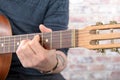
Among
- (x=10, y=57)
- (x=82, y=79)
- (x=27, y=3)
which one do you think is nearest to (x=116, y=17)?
(x=82, y=79)

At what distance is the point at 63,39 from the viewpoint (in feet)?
2.93

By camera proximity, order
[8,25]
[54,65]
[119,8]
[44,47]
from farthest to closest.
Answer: [119,8], [8,25], [54,65], [44,47]

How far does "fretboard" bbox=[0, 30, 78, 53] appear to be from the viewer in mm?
873

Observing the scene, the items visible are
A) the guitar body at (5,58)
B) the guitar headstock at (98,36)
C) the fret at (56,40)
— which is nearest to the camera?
the guitar headstock at (98,36)

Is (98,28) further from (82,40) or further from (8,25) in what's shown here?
(8,25)

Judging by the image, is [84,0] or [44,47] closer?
[44,47]

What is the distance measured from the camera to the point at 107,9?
1901 millimetres

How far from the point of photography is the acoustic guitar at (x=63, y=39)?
80 cm

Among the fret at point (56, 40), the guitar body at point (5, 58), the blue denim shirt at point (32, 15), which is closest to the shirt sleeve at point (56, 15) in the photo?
the blue denim shirt at point (32, 15)

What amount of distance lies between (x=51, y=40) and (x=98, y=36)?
181 mm

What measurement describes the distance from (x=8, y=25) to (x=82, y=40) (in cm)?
44

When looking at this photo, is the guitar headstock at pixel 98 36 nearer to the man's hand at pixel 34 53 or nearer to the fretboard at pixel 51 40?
the fretboard at pixel 51 40

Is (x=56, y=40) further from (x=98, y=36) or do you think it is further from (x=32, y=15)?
(x=32, y=15)

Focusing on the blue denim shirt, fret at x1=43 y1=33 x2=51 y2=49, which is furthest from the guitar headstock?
the blue denim shirt
